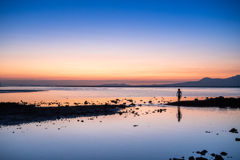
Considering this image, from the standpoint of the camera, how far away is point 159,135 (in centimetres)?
1702

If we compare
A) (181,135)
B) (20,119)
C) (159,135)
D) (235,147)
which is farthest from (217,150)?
(20,119)

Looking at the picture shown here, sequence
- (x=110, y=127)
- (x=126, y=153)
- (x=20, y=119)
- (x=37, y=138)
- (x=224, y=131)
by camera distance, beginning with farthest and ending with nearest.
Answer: (x=20, y=119), (x=110, y=127), (x=224, y=131), (x=37, y=138), (x=126, y=153)

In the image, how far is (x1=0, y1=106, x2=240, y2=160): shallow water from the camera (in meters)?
12.7

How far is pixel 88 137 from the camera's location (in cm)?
1664

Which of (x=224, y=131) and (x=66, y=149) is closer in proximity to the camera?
A: (x=66, y=149)

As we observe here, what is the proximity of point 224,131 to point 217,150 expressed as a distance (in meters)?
5.87

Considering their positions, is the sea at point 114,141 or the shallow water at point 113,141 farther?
the shallow water at point 113,141

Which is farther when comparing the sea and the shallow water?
the shallow water

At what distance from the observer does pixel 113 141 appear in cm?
1547

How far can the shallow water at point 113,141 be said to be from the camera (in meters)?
12.7

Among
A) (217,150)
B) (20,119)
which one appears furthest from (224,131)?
(20,119)

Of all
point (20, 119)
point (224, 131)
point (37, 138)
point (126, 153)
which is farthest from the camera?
point (20, 119)

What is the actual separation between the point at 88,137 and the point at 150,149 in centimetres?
588

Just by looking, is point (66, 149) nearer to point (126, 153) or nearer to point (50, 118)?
point (126, 153)
